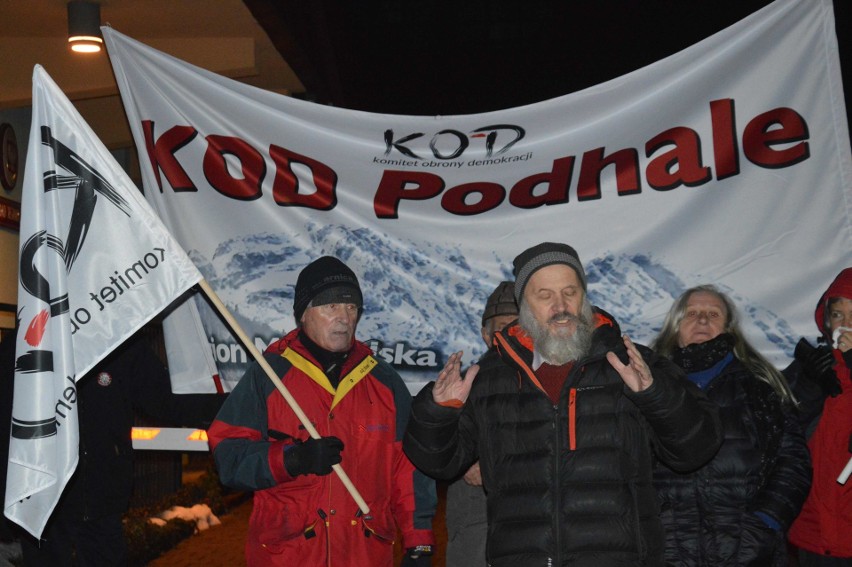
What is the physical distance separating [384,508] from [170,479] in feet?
27.4

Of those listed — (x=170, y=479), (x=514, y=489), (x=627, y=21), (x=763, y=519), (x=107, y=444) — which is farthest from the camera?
(x=627, y=21)

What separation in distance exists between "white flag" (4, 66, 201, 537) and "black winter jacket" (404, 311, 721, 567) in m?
1.38

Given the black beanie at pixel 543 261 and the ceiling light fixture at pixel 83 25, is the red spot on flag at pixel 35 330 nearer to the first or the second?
the black beanie at pixel 543 261

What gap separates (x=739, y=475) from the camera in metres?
4.08

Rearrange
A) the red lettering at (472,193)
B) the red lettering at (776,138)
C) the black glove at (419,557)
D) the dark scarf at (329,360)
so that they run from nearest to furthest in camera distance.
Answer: the black glove at (419,557) → the dark scarf at (329,360) → the red lettering at (776,138) → the red lettering at (472,193)

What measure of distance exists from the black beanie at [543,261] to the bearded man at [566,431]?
0.02m

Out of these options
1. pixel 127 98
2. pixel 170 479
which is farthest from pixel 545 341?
pixel 170 479

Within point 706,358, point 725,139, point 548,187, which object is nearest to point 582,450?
point 706,358

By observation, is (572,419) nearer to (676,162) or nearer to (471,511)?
(471,511)

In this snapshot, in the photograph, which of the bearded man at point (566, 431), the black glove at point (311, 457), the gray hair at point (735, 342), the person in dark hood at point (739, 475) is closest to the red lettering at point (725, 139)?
the gray hair at point (735, 342)

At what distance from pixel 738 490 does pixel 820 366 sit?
2.88 ft

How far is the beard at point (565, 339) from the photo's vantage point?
3688 mm

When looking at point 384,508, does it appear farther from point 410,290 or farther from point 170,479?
point 170,479

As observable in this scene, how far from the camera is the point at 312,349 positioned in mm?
4316
